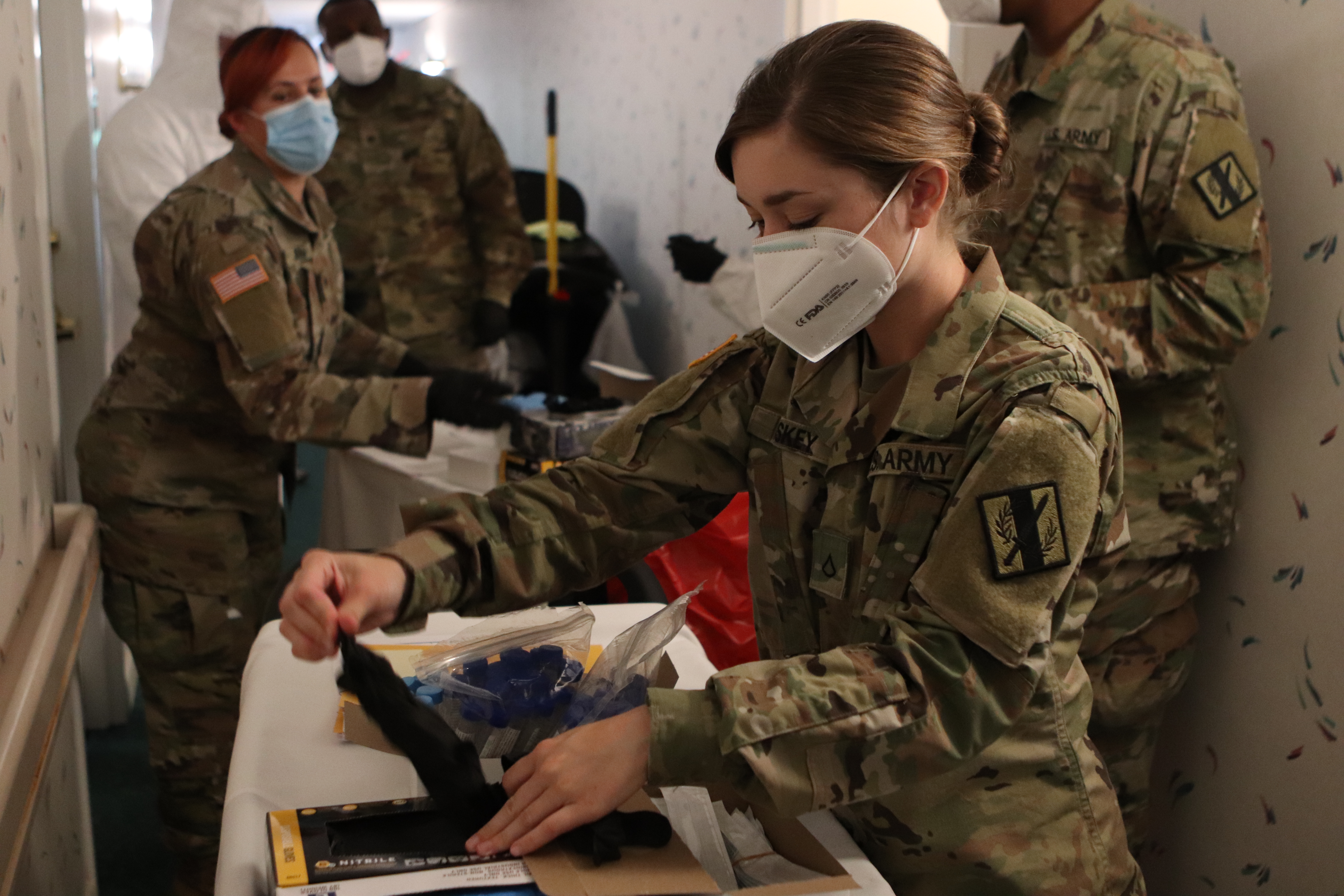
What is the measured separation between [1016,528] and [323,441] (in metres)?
1.58

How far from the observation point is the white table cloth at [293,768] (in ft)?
3.30

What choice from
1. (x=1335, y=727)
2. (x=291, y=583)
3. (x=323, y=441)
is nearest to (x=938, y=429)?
(x=291, y=583)

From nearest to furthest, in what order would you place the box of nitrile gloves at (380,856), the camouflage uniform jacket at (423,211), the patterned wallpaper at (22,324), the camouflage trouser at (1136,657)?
1. the box of nitrile gloves at (380,856)
2. the patterned wallpaper at (22,324)
3. the camouflage trouser at (1136,657)
4. the camouflage uniform jacket at (423,211)

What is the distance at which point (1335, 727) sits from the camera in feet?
5.74

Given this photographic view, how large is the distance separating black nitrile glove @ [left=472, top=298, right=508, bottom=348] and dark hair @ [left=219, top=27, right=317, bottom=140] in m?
1.45

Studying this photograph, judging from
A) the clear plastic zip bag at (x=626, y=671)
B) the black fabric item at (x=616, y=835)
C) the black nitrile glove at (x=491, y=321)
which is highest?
the clear plastic zip bag at (x=626, y=671)

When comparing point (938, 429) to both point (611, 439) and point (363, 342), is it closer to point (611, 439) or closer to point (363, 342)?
point (611, 439)

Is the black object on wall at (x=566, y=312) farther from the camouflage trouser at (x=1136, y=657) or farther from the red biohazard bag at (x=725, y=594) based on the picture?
the camouflage trouser at (x=1136, y=657)

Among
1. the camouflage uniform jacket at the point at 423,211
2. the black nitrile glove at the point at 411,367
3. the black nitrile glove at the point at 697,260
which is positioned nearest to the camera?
the black nitrile glove at the point at 411,367

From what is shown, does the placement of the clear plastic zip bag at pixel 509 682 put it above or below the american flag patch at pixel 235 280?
below

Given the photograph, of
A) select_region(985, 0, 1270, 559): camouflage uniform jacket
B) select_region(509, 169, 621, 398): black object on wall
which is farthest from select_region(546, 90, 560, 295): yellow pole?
select_region(985, 0, 1270, 559): camouflage uniform jacket

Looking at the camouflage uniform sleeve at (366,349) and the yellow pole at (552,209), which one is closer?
the camouflage uniform sleeve at (366,349)

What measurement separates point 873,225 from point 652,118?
10.5 feet

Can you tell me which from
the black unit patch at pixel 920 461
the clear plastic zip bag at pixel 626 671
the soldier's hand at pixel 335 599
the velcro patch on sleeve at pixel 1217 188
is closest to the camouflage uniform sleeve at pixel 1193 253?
the velcro patch on sleeve at pixel 1217 188
